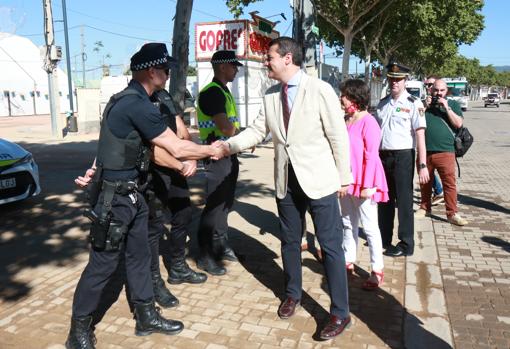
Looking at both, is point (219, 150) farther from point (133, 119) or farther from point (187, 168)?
point (133, 119)

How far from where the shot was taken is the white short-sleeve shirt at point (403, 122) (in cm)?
496

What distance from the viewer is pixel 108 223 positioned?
10.0 feet

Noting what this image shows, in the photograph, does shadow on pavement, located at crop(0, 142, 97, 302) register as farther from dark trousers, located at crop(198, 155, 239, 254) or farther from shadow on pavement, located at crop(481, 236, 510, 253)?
shadow on pavement, located at crop(481, 236, 510, 253)

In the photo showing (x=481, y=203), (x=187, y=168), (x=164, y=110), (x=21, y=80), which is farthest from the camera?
(x=21, y=80)

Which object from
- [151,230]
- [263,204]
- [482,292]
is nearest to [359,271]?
[482,292]

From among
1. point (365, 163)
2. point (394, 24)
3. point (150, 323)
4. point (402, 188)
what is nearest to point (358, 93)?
point (365, 163)

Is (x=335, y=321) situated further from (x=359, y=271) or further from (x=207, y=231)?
(x=207, y=231)

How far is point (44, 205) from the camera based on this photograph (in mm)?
7195

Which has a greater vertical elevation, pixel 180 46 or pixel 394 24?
pixel 394 24

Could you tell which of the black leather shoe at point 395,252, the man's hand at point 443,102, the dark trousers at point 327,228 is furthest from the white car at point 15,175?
the man's hand at point 443,102

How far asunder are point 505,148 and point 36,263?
583 inches

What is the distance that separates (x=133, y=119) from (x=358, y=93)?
199 centimetres

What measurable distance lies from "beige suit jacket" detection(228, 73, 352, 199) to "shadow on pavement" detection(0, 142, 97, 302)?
2.64m

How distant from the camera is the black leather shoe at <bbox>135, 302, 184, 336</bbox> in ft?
11.2
